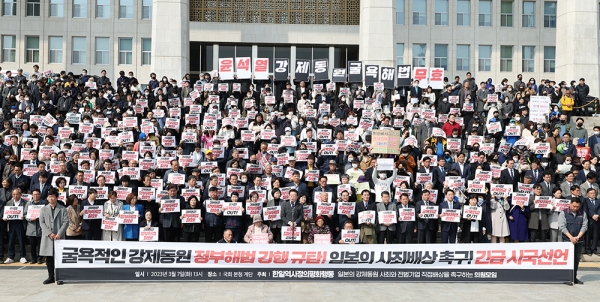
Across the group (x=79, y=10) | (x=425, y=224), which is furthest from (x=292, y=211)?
(x=79, y=10)

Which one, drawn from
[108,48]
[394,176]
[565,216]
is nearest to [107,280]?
[394,176]

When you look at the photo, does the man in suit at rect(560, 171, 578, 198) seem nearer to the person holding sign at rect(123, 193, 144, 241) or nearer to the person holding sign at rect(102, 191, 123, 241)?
the person holding sign at rect(123, 193, 144, 241)

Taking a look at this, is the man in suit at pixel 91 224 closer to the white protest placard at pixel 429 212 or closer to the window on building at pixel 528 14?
the white protest placard at pixel 429 212

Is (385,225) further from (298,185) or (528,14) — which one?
(528,14)

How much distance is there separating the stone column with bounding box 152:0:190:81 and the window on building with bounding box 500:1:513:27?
2552 centimetres

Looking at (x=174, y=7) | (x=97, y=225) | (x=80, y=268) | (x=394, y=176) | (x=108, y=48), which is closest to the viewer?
(x=80, y=268)

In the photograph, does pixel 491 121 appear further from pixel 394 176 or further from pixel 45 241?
pixel 45 241

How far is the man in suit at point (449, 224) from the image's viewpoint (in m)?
16.3

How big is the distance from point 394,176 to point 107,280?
7.70 meters

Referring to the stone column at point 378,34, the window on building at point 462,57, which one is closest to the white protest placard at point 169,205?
the stone column at point 378,34

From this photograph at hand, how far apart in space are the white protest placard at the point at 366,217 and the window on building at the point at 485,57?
3557 cm

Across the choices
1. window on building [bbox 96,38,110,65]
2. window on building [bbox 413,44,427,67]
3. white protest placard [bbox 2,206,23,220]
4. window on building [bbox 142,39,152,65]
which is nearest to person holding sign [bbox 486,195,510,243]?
white protest placard [bbox 2,206,23,220]

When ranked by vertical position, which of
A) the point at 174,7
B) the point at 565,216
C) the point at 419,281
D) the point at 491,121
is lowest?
the point at 419,281

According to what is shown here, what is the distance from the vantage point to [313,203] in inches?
673
